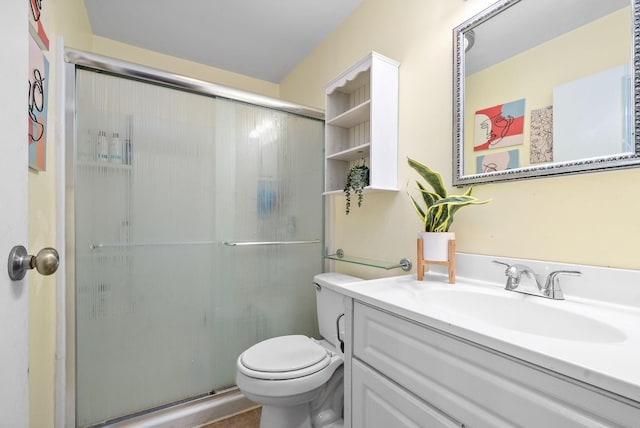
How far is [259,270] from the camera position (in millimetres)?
1715

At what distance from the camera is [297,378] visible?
3.83 ft

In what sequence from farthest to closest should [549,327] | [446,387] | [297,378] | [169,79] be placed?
[169,79] < [297,378] < [549,327] < [446,387]

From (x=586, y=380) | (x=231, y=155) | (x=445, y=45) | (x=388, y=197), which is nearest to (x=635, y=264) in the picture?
(x=586, y=380)

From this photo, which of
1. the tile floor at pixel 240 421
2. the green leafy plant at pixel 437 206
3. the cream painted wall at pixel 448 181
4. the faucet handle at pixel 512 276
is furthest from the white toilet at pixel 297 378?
the faucet handle at pixel 512 276

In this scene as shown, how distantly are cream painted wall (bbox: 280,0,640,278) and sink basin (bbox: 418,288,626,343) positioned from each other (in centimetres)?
18

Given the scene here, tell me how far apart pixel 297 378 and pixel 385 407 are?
1.59ft

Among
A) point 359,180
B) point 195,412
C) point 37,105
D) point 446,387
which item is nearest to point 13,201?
point 37,105

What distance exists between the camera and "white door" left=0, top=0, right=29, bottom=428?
446 millimetres

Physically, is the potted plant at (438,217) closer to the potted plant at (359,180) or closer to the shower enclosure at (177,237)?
the potted plant at (359,180)

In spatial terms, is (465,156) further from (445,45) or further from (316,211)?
(316,211)

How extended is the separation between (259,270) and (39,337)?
3.14ft

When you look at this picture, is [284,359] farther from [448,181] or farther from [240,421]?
[448,181]

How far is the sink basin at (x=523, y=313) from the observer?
0.69 meters

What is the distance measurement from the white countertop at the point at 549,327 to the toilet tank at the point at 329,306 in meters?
0.51
